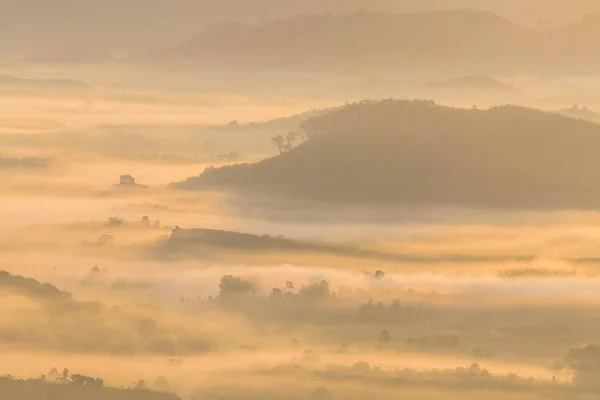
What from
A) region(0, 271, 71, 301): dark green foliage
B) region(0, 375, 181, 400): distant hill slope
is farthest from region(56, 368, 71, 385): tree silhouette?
region(0, 271, 71, 301): dark green foliage

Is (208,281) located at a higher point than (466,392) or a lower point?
higher

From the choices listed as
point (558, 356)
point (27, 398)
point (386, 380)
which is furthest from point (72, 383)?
point (558, 356)

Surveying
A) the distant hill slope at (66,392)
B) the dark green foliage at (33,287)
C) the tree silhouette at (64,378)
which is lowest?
the distant hill slope at (66,392)

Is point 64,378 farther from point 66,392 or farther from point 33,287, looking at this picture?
point 33,287

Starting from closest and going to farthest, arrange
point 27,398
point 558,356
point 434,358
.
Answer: point 27,398 < point 434,358 < point 558,356

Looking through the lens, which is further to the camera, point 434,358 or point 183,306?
point 183,306

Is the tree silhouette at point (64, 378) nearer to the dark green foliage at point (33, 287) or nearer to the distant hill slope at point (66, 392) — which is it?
the distant hill slope at point (66, 392)

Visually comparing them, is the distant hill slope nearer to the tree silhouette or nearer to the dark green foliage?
the tree silhouette

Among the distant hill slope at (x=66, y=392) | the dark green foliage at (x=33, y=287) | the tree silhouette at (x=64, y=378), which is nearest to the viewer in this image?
the distant hill slope at (x=66, y=392)

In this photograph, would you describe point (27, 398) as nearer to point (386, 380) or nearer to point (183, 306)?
point (386, 380)

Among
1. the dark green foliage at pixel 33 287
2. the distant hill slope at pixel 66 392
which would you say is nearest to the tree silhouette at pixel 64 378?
the distant hill slope at pixel 66 392

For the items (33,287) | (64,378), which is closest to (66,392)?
(64,378)
